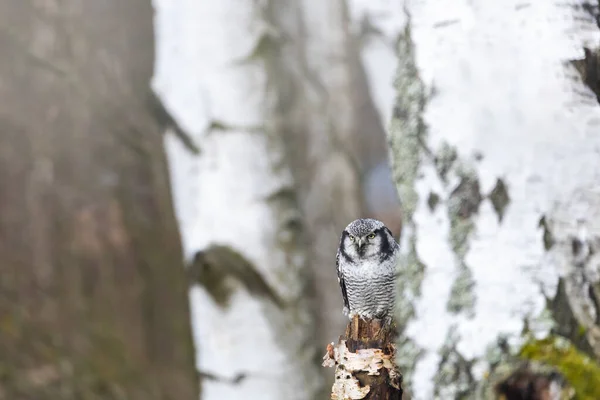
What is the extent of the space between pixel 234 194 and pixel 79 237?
6.32 feet

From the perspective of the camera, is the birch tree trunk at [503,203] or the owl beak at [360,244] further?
A: the owl beak at [360,244]

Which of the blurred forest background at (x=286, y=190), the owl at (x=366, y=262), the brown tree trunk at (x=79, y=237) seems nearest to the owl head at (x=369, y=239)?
the owl at (x=366, y=262)

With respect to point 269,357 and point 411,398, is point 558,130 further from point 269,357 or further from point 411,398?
point 269,357

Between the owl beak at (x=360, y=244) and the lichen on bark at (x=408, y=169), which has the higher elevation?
the lichen on bark at (x=408, y=169)

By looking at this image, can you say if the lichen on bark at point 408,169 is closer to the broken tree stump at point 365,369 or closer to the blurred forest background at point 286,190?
the blurred forest background at point 286,190

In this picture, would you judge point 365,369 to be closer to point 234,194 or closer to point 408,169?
Answer: point 408,169

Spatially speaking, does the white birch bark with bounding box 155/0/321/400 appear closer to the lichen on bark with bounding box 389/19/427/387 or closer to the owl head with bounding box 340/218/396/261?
the owl head with bounding box 340/218/396/261

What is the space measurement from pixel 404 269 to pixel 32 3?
2.69 m

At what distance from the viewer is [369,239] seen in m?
1.31

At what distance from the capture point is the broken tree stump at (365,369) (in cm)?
90

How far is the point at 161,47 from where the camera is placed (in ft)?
5.12

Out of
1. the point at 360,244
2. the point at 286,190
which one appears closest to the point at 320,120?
the point at 286,190

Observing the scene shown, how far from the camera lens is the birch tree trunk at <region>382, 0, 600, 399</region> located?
0.70 m

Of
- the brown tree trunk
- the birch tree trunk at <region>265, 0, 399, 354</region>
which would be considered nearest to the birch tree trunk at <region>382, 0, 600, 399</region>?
the birch tree trunk at <region>265, 0, 399, 354</region>
